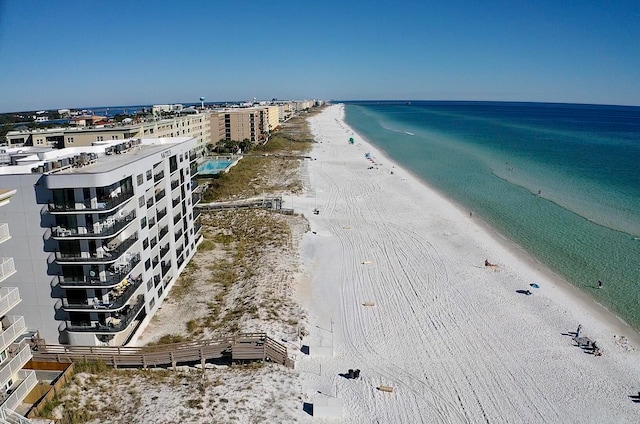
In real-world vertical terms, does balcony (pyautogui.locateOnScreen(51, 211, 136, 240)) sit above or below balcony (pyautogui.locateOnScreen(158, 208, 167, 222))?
above

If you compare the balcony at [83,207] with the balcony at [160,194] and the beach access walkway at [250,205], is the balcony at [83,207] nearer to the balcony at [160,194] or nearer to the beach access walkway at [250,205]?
the balcony at [160,194]

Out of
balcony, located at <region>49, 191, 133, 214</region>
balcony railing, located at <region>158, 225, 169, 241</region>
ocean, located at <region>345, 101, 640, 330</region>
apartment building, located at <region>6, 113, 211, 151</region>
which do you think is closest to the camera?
balcony, located at <region>49, 191, 133, 214</region>

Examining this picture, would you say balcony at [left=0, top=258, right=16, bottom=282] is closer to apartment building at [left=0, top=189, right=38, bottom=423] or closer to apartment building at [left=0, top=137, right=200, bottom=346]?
apartment building at [left=0, top=189, right=38, bottom=423]

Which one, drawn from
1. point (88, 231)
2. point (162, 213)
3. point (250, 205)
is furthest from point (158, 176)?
point (250, 205)

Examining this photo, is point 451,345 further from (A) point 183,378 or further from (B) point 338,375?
(A) point 183,378

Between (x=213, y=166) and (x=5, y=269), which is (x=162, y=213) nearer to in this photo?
(x=5, y=269)

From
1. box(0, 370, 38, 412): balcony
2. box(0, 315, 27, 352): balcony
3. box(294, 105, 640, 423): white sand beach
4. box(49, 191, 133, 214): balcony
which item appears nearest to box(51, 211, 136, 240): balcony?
box(49, 191, 133, 214): balcony

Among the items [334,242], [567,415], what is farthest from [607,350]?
[334,242]
